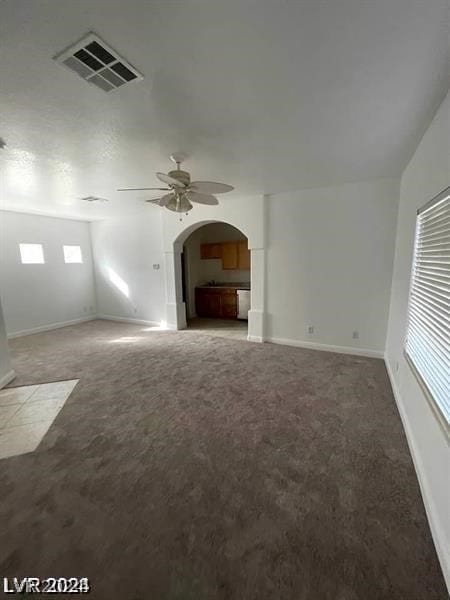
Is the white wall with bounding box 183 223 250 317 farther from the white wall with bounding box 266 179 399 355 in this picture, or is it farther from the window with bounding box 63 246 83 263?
the window with bounding box 63 246 83 263

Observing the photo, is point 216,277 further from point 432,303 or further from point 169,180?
point 432,303

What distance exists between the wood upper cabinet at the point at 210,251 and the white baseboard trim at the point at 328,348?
3.17m

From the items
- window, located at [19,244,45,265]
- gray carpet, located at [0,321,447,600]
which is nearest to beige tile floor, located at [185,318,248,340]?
gray carpet, located at [0,321,447,600]

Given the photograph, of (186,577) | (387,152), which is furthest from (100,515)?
(387,152)

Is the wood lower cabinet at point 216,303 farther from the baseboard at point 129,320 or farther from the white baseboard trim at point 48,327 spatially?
the white baseboard trim at point 48,327

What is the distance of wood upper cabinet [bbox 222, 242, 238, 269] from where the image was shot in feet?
22.1

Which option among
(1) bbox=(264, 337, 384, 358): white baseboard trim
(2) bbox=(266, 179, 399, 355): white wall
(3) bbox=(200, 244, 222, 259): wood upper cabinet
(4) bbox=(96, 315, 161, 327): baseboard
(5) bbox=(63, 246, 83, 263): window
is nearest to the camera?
(2) bbox=(266, 179, 399, 355): white wall

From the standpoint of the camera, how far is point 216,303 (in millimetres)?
6887

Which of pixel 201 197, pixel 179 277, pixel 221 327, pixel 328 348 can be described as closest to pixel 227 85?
pixel 201 197

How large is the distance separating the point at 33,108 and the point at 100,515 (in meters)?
2.80

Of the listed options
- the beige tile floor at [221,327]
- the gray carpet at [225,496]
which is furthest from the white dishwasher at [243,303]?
the gray carpet at [225,496]

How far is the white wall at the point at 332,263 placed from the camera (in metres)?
3.75

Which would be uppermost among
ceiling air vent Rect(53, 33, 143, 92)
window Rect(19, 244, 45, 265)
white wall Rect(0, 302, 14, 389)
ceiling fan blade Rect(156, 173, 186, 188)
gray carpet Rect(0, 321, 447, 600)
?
ceiling air vent Rect(53, 33, 143, 92)

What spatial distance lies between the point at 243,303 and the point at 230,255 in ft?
4.59
